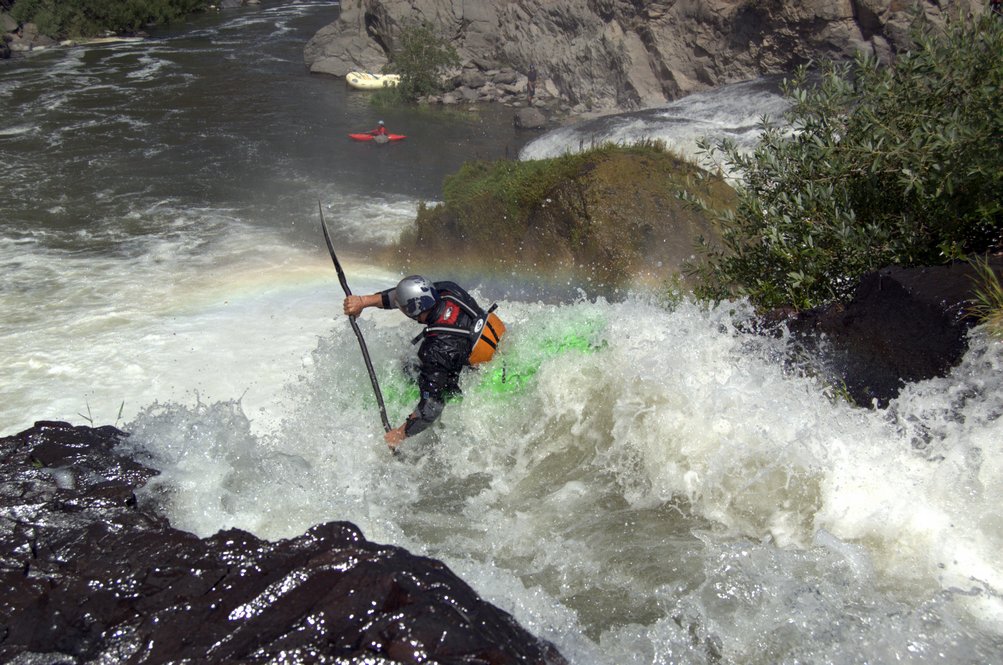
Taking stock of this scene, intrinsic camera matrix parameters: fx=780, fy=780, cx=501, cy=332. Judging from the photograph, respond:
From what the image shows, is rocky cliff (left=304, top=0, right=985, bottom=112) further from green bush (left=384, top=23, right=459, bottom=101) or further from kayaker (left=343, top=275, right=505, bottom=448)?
kayaker (left=343, top=275, right=505, bottom=448)

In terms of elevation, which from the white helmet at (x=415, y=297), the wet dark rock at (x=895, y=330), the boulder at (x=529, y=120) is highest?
the wet dark rock at (x=895, y=330)

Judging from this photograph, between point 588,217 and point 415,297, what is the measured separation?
3894 mm

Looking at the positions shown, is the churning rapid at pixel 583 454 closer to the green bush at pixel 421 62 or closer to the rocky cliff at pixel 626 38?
the green bush at pixel 421 62

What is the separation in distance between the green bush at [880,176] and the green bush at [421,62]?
1573 centimetres

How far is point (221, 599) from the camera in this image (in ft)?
10.4

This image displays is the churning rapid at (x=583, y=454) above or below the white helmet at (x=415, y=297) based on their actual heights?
below

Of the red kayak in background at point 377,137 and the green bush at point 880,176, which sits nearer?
the green bush at point 880,176

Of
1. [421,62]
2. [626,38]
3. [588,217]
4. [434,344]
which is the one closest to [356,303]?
[434,344]

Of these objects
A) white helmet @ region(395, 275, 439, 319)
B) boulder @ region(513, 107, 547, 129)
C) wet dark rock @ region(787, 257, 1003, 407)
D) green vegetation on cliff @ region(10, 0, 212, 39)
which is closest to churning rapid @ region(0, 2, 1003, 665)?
wet dark rock @ region(787, 257, 1003, 407)

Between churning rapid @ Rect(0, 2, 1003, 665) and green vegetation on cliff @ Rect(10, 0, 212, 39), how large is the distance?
59.0ft

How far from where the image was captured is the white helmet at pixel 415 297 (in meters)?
5.23

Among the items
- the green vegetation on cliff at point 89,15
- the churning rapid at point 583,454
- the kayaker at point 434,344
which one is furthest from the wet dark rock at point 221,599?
the green vegetation on cliff at point 89,15

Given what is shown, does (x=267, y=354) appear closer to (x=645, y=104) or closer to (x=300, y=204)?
(x=300, y=204)

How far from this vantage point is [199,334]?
852 cm
